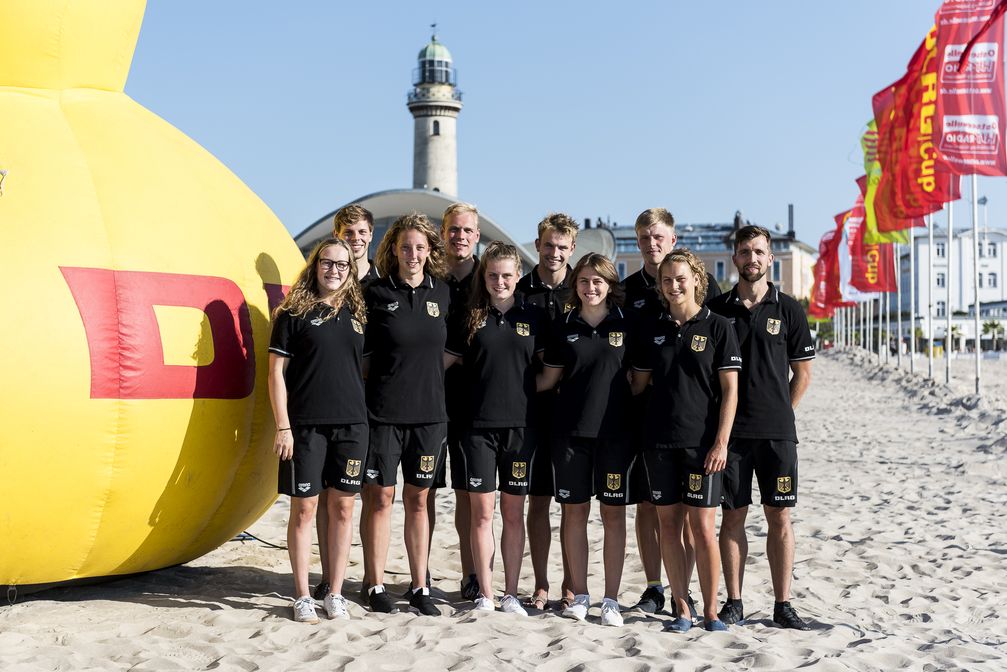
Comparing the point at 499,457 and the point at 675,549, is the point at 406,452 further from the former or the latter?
the point at 675,549

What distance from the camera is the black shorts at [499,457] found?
5238mm

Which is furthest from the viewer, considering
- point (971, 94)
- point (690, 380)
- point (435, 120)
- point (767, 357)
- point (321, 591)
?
point (435, 120)

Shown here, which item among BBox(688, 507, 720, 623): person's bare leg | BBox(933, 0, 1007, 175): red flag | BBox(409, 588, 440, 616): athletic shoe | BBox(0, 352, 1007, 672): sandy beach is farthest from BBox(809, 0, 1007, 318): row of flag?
BBox(409, 588, 440, 616): athletic shoe

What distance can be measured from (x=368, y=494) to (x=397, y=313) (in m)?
0.90

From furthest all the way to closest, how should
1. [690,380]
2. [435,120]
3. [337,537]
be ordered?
[435,120]
[337,537]
[690,380]

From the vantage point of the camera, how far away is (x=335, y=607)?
16.6 feet

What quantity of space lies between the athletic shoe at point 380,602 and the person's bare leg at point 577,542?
2.90 ft

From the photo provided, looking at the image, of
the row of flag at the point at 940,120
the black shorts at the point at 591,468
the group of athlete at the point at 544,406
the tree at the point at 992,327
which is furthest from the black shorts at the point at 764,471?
the tree at the point at 992,327

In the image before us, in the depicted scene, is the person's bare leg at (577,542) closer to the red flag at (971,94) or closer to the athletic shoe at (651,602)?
the athletic shoe at (651,602)

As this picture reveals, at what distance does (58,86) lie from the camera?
5547 millimetres

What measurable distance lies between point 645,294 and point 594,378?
585mm

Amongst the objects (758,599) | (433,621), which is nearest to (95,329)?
(433,621)

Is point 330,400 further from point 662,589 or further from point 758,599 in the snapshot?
point 758,599

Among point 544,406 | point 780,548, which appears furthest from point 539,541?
point 780,548
